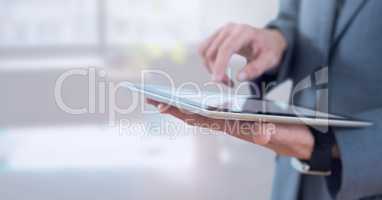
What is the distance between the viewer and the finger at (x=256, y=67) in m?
0.62

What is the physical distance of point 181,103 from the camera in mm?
414

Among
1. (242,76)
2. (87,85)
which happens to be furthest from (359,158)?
(87,85)

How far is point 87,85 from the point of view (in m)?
1.06

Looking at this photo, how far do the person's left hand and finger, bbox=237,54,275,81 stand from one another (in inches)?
6.3

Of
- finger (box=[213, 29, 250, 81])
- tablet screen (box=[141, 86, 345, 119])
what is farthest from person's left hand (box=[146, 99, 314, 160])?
finger (box=[213, 29, 250, 81])

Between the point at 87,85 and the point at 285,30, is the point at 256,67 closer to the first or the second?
the point at 285,30

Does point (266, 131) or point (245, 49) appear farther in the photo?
point (245, 49)

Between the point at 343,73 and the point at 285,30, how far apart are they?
14cm

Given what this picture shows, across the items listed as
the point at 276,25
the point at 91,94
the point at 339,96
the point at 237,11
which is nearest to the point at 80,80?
the point at 91,94

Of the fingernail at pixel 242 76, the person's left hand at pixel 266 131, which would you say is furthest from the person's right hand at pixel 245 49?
the person's left hand at pixel 266 131

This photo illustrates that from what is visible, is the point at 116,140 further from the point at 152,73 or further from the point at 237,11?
the point at 237,11

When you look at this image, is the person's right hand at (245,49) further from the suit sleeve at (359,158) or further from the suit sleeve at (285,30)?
the suit sleeve at (359,158)

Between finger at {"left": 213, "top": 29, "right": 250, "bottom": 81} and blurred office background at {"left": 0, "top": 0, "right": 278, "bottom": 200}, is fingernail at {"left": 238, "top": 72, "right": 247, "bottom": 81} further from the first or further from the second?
blurred office background at {"left": 0, "top": 0, "right": 278, "bottom": 200}

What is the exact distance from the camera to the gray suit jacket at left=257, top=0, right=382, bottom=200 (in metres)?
0.47
